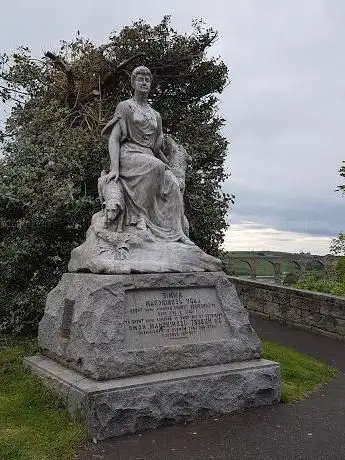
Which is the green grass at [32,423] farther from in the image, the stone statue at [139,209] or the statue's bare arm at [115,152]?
the statue's bare arm at [115,152]

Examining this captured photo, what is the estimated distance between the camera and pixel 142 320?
16.7 feet

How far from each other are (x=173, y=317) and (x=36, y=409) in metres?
1.43

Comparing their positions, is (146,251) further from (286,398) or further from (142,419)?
(286,398)

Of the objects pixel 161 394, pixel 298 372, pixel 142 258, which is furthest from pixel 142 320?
pixel 298 372

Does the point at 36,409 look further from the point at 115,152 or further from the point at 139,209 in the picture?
the point at 115,152

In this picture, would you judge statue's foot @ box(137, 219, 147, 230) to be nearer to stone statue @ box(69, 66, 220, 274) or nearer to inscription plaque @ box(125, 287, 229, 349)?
stone statue @ box(69, 66, 220, 274)

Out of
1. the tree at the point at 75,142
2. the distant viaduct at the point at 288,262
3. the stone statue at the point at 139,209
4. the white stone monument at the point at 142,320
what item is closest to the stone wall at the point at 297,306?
the tree at the point at 75,142

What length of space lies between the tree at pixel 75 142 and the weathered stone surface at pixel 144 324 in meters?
2.62

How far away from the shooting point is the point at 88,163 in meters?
9.53

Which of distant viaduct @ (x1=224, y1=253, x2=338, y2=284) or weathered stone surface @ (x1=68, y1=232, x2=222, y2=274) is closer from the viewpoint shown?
weathered stone surface @ (x1=68, y1=232, x2=222, y2=274)

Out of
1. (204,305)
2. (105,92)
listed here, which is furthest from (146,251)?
(105,92)

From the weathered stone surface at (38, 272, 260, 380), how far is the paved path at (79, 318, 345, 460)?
56cm

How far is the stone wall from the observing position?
9391mm

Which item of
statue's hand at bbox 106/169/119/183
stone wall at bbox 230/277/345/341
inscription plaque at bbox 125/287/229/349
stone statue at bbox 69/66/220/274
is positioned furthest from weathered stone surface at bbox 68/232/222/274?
stone wall at bbox 230/277/345/341
